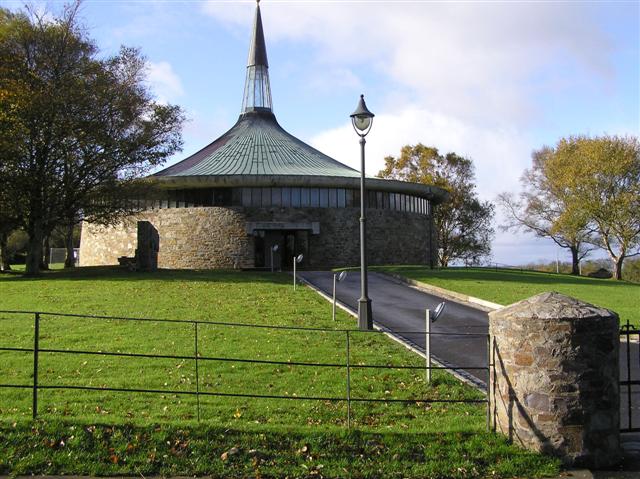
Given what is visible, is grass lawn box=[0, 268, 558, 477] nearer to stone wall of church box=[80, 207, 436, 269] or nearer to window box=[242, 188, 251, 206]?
stone wall of church box=[80, 207, 436, 269]

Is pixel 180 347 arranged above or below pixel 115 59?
below

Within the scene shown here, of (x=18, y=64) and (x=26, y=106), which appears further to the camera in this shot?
(x=18, y=64)

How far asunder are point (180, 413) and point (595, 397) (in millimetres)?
4271

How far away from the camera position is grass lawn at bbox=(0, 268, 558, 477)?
5.54 metres

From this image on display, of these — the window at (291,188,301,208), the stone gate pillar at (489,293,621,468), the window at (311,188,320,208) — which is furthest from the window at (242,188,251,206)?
the stone gate pillar at (489,293,621,468)

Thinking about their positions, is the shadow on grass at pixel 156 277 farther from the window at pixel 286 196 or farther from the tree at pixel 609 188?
the tree at pixel 609 188

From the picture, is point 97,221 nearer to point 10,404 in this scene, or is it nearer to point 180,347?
point 180,347

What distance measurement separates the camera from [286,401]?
768 cm

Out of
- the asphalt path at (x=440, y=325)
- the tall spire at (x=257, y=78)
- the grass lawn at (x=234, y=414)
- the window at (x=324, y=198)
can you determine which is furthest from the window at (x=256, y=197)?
the grass lawn at (x=234, y=414)

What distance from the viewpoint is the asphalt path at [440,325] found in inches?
363

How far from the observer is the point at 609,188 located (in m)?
40.2

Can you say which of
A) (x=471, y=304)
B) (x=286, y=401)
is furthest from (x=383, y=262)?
(x=286, y=401)

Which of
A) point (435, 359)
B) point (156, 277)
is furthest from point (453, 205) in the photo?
point (435, 359)

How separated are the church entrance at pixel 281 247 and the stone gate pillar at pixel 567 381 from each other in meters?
29.3
